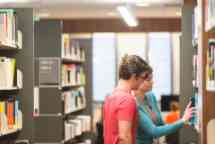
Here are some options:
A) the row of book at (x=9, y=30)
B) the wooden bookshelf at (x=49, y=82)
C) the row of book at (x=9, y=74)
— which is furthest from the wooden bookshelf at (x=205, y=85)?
the wooden bookshelf at (x=49, y=82)

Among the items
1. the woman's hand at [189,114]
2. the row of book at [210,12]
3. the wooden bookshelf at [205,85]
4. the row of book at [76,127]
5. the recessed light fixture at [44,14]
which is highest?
the recessed light fixture at [44,14]

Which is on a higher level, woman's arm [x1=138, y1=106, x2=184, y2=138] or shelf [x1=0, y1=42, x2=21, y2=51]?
shelf [x1=0, y1=42, x2=21, y2=51]

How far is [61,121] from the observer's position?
723cm

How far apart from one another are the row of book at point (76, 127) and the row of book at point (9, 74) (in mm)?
2683

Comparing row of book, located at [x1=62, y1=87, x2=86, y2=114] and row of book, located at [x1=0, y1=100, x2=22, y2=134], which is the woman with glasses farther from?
row of book, located at [x1=62, y1=87, x2=86, y2=114]

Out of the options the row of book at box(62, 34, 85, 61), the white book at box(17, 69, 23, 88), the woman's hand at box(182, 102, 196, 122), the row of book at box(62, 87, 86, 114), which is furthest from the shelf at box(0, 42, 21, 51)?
the row of book at box(62, 87, 86, 114)

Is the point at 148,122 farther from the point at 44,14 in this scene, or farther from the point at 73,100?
the point at 44,14

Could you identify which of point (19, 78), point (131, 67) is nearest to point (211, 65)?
point (131, 67)

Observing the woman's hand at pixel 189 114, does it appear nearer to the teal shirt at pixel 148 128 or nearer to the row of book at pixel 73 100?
the teal shirt at pixel 148 128

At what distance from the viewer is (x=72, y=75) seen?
8.45 metres

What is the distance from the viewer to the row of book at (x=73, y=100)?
7.84 meters

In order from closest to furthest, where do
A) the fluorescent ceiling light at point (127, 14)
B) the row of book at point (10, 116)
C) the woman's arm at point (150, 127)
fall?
the woman's arm at point (150, 127), the row of book at point (10, 116), the fluorescent ceiling light at point (127, 14)

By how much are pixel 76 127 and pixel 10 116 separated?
139 inches

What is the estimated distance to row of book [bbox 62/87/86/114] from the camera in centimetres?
784
